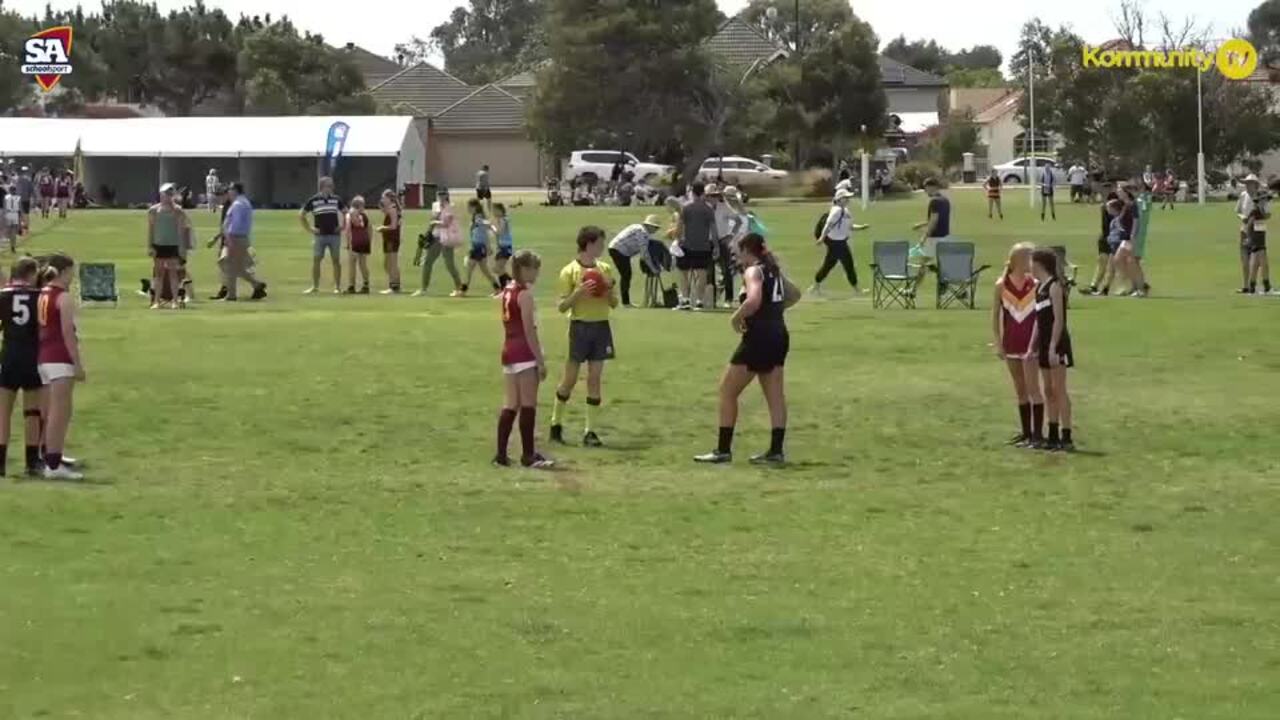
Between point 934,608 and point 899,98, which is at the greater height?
point 899,98

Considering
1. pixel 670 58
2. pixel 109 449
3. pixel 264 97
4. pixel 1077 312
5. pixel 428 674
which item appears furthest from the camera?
pixel 264 97

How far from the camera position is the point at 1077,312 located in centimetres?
3019

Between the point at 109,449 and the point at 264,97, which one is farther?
the point at 264,97

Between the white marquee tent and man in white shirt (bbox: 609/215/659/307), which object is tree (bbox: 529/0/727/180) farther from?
man in white shirt (bbox: 609/215/659/307)

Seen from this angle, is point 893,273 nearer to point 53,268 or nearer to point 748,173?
point 53,268

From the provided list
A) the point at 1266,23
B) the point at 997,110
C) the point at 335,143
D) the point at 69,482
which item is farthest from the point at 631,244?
the point at 1266,23

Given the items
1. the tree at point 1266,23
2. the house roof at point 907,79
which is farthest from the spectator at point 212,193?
the tree at point 1266,23

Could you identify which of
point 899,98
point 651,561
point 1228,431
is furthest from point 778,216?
point 899,98

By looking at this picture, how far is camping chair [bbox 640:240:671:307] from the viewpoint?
31328 mm

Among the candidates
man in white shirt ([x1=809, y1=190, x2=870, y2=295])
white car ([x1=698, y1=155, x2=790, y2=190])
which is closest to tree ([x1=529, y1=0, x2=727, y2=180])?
white car ([x1=698, y1=155, x2=790, y2=190])

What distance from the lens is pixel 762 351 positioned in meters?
16.2

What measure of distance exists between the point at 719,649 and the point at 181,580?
3274 millimetres

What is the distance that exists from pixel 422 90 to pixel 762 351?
110 m

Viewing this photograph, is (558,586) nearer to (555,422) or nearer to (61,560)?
(61,560)
